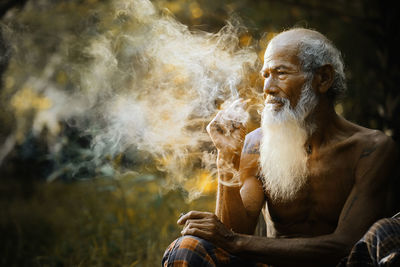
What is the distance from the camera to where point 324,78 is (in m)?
2.91

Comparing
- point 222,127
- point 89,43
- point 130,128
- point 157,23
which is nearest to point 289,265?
point 222,127

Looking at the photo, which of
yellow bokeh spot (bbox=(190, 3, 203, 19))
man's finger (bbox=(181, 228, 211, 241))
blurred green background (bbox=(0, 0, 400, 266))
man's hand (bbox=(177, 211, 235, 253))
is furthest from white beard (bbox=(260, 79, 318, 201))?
yellow bokeh spot (bbox=(190, 3, 203, 19))

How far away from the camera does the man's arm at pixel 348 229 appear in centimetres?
245

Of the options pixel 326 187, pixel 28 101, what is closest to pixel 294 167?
pixel 326 187

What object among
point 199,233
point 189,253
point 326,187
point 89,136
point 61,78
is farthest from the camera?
point 61,78

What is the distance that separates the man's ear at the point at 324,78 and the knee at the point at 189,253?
4.15 ft

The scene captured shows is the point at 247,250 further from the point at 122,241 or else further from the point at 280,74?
the point at 122,241

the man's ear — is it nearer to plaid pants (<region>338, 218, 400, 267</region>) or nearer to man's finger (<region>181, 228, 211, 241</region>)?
plaid pants (<region>338, 218, 400, 267</region>)

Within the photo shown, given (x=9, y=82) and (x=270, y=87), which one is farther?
(x=9, y=82)

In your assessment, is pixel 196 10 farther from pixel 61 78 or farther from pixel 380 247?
pixel 380 247

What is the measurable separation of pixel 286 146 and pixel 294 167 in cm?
15

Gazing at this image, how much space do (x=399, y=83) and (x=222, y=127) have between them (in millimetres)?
3807

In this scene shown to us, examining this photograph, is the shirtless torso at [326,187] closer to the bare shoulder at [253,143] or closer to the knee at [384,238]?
the bare shoulder at [253,143]

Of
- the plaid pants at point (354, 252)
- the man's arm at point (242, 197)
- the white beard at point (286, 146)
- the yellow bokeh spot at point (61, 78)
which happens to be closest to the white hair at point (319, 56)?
the white beard at point (286, 146)
